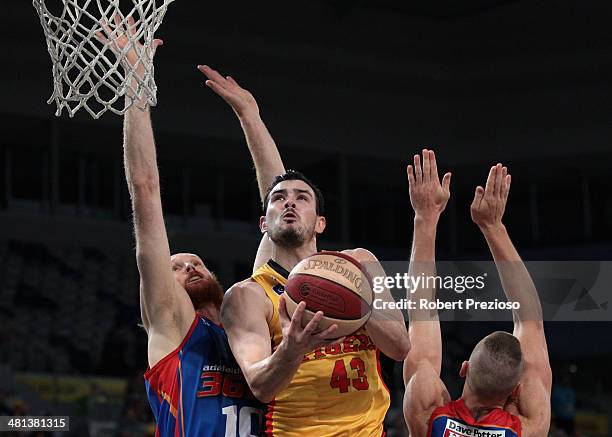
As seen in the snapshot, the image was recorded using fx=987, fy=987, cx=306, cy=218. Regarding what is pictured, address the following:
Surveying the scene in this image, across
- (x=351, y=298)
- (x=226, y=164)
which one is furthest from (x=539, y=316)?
(x=226, y=164)

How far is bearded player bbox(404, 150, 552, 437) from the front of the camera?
3834mm

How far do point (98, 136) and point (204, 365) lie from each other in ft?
29.2

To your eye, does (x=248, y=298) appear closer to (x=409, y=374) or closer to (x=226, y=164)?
(x=409, y=374)

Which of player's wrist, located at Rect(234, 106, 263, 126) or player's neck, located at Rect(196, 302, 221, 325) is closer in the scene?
player's neck, located at Rect(196, 302, 221, 325)

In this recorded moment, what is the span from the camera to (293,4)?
12586 millimetres

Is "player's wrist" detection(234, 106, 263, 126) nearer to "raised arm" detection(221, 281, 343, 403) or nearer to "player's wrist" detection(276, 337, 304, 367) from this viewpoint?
"raised arm" detection(221, 281, 343, 403)

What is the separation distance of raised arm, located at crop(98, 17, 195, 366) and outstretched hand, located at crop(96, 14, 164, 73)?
13 millimetres

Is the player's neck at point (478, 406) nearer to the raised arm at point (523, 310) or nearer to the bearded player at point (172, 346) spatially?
the raised arm at point (523, 310)

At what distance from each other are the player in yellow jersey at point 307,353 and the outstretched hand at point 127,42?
0.79 m

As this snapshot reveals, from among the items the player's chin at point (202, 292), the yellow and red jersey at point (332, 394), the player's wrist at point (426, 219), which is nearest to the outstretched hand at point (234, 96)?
the player's chin at point (202, 292)

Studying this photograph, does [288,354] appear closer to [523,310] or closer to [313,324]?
[313,324]

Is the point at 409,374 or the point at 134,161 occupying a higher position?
the point at 134,161

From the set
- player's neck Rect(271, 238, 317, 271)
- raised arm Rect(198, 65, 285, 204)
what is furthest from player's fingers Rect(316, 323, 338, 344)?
raised arm Rect(198, 65, 285, 204)

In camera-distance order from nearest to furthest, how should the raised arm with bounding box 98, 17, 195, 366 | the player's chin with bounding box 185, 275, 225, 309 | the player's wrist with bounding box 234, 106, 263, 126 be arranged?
the raised arm with bounding box 98, 17, 195, 366
the player's chin with bounding box 185, 275, 225, 309
the player's wrist with bounding box 234, 106, 263, 126
